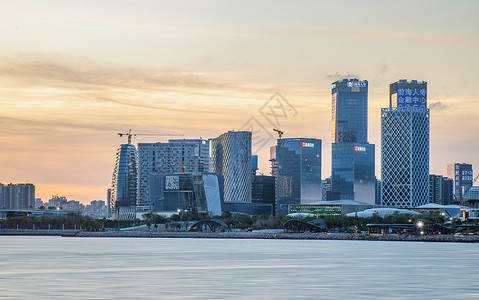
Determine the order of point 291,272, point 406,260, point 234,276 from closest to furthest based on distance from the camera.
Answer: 1. point 234,276
2. point 291,272
3. point 406,260

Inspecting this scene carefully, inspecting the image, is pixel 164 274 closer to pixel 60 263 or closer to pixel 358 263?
pixel 60 263

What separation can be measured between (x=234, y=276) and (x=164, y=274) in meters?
9.34

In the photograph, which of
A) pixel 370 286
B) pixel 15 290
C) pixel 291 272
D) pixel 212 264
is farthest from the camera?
pixel 212 264

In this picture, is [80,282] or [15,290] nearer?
[15,290]

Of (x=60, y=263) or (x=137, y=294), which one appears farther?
(x=60, y=263)

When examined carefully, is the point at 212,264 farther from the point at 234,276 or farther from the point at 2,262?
the point at 2,262

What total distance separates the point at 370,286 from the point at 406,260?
1980 inches

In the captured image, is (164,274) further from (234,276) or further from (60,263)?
(60,263)

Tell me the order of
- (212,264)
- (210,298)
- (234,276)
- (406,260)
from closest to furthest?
(210,298) → (234,276) → (212,264) → (406,260)

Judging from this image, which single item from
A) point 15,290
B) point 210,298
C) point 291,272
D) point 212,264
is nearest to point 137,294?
point 210,298

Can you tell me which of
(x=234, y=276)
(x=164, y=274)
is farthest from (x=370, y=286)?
(x=164, y=274)

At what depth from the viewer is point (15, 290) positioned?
71.8 metres

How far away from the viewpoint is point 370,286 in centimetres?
7769

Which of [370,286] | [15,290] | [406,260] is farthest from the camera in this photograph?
[406,260]
